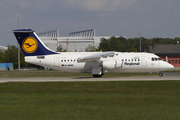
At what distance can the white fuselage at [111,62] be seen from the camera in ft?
118

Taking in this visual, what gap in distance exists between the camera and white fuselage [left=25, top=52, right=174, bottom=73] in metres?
35.9

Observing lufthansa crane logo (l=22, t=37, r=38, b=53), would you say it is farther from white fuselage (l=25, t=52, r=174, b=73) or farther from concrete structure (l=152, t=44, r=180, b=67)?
concrete structure (l=152, t=44, r=180, b=67)

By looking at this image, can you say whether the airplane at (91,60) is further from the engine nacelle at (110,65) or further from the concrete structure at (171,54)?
the concrete structure at (171,54)

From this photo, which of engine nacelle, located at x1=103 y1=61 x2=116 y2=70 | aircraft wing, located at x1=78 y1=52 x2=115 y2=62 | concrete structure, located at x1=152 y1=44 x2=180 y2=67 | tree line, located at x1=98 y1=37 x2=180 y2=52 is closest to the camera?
aircraft wing, located at x1=78 y1=52 x2=115 y2=62

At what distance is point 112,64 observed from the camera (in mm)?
35188

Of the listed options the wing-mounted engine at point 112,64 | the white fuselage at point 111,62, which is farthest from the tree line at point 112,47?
the wing-mounted engine at point 112,64

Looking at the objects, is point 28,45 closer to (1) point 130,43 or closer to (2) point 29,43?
(2) point 29,43

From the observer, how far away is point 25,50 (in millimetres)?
36969
